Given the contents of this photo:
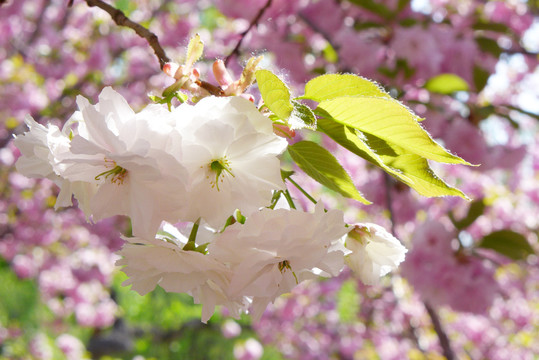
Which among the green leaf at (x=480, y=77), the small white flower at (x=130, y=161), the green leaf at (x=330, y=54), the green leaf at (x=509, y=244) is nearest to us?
the small white flower at (x=130, y=161)

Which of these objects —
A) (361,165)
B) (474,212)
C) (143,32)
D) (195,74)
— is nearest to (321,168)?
(195,74)

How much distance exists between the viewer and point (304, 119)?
45cm

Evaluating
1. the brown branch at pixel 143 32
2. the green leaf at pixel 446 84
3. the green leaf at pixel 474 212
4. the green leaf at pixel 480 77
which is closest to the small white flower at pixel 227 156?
the brown branch at pixel 143 32

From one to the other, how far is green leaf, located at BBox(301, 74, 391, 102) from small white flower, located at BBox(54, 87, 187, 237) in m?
0.15

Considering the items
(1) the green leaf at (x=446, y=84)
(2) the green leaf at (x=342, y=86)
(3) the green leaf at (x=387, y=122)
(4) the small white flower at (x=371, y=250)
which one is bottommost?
(1) the green leaf at (x=446, y=84)

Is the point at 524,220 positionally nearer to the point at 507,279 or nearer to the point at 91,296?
the point at 507,279

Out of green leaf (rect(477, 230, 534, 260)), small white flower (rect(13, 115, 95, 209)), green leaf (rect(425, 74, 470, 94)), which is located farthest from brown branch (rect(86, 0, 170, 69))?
green leaf (rect(477, 230, 534, 260))

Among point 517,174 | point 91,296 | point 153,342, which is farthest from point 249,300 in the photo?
point 153,342

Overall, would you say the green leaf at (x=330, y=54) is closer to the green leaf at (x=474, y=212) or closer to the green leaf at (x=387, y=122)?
the green leaf at (x=474, y=212)

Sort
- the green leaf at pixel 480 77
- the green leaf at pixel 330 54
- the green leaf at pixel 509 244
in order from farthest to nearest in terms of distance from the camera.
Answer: the green leaf at pixel 330 54 → the green leaf at pixel 480 77 → the green leaf at pixel 509 244

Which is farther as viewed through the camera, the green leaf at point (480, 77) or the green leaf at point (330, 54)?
the green leaf at point (330, 54)

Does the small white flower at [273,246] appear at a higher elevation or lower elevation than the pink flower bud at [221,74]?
lower

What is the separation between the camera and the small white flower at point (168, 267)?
0.50 metres

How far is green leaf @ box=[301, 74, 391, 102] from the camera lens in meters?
0.47
